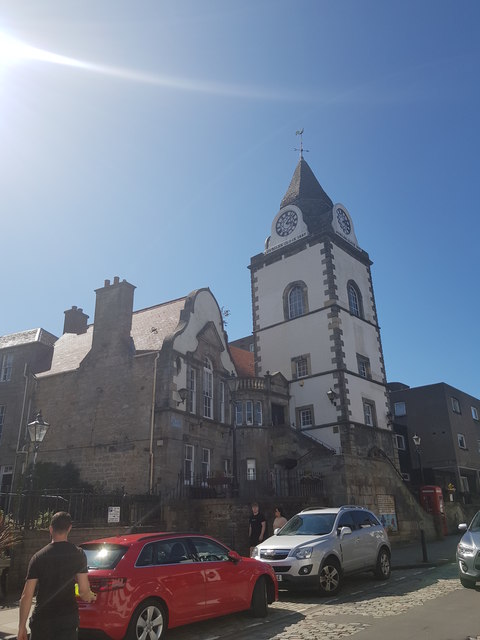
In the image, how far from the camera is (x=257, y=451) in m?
26.9

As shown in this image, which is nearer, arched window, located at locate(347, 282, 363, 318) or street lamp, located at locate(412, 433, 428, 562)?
street lamp, located at locate(412, 433, 428, 562)

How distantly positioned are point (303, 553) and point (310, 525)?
1.54 m

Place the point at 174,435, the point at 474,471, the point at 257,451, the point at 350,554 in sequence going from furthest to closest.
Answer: the point at 474,471 < the point at 257,451 < the point at 174,435 < the point at 350,554

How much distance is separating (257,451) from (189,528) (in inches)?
376

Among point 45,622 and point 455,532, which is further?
point 455,532

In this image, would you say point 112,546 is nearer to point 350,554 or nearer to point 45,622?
point 45,622

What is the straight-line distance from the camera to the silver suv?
1041 centimetres

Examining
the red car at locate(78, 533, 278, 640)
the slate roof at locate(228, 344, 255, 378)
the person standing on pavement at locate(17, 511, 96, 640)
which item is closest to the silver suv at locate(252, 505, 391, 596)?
the red car at locate(78, 533, 278, 640)

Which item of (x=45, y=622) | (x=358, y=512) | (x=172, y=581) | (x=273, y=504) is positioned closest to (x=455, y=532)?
(x=273, y=504)

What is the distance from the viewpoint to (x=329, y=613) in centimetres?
899

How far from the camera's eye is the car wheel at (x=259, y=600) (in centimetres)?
898

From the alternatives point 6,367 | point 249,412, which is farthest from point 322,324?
point 6,367

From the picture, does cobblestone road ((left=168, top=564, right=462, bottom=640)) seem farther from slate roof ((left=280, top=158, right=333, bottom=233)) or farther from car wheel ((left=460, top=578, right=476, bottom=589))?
slate roof ((left=280, top=158, right=333, bottom=233))

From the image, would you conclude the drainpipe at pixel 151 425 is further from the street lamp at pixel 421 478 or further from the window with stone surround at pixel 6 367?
the street lamp at pixel 421 478
